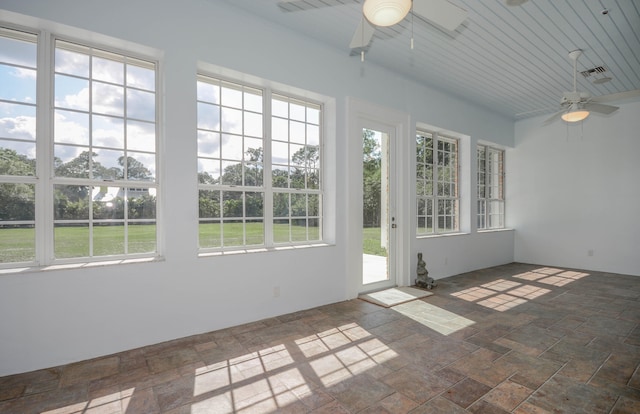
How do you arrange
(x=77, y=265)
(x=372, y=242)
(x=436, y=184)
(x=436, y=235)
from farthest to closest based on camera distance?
(x=436, y=184) → (x=436, y=235) → (x=372, y=242) → (x=77, y=265)

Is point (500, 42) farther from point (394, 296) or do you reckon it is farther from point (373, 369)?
point (373, 369)

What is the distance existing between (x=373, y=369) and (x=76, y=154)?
306 centimetres

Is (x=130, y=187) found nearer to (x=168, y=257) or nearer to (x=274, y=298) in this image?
(x=168, y=257)

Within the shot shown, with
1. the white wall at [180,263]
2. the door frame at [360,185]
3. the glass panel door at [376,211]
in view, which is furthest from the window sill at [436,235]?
the white wall at [180,263]

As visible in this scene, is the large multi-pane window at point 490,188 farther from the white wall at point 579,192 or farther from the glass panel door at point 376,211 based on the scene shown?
the glass panel door at point 376,211

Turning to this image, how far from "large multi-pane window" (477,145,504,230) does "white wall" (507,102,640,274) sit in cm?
22

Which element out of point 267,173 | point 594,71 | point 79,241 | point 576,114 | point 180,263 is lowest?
point 180,263

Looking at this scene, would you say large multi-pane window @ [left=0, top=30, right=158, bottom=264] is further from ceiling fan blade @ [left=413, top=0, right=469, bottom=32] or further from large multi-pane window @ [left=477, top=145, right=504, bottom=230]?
large multi-pane window @ [left=477, top=145, right=504, bottom=230]

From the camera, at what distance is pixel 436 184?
A: 5906 mm

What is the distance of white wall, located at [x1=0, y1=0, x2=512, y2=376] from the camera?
2.46m

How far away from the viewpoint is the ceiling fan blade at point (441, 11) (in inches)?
82.9

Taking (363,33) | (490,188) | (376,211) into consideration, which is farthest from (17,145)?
(490,188)

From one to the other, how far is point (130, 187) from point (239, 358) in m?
1.83

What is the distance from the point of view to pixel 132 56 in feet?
9.82
